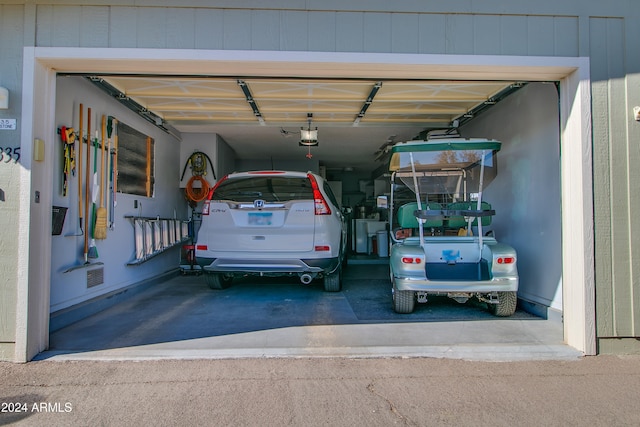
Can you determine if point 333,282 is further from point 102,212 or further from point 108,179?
point 108,179

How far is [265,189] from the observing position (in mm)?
5273

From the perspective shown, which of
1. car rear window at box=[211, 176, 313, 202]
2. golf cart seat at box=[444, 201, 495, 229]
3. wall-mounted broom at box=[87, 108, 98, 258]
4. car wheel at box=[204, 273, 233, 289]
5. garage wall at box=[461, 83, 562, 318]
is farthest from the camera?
car wheel at box=[204, 273, 233, 289]

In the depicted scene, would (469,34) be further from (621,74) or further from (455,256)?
(455,256)

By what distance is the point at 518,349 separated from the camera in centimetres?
342

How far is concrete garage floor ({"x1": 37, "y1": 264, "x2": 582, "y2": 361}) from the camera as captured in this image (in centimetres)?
336

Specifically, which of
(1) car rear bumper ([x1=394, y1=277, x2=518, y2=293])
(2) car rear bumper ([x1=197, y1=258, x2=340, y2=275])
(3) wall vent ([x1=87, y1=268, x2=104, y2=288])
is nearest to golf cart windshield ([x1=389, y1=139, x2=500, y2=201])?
(1) car rear bumper ([x1=394, y1=277, x2=518, y2=293])

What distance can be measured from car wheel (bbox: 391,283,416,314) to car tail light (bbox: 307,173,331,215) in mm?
1382

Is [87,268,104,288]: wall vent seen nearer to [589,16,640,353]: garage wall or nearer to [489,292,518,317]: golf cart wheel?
[489,292,518,317]: golf cart wheel

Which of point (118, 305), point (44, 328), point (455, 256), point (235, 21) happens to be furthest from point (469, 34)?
point (118, 305)

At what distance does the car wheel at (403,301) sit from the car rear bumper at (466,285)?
0.77 feet


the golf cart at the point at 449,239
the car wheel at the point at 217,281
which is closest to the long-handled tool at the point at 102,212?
the car wheel at the point at 217,281

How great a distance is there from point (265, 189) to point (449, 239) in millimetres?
2446

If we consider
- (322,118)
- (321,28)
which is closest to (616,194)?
(321,28)

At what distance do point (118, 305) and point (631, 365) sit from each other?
5.48 metres
